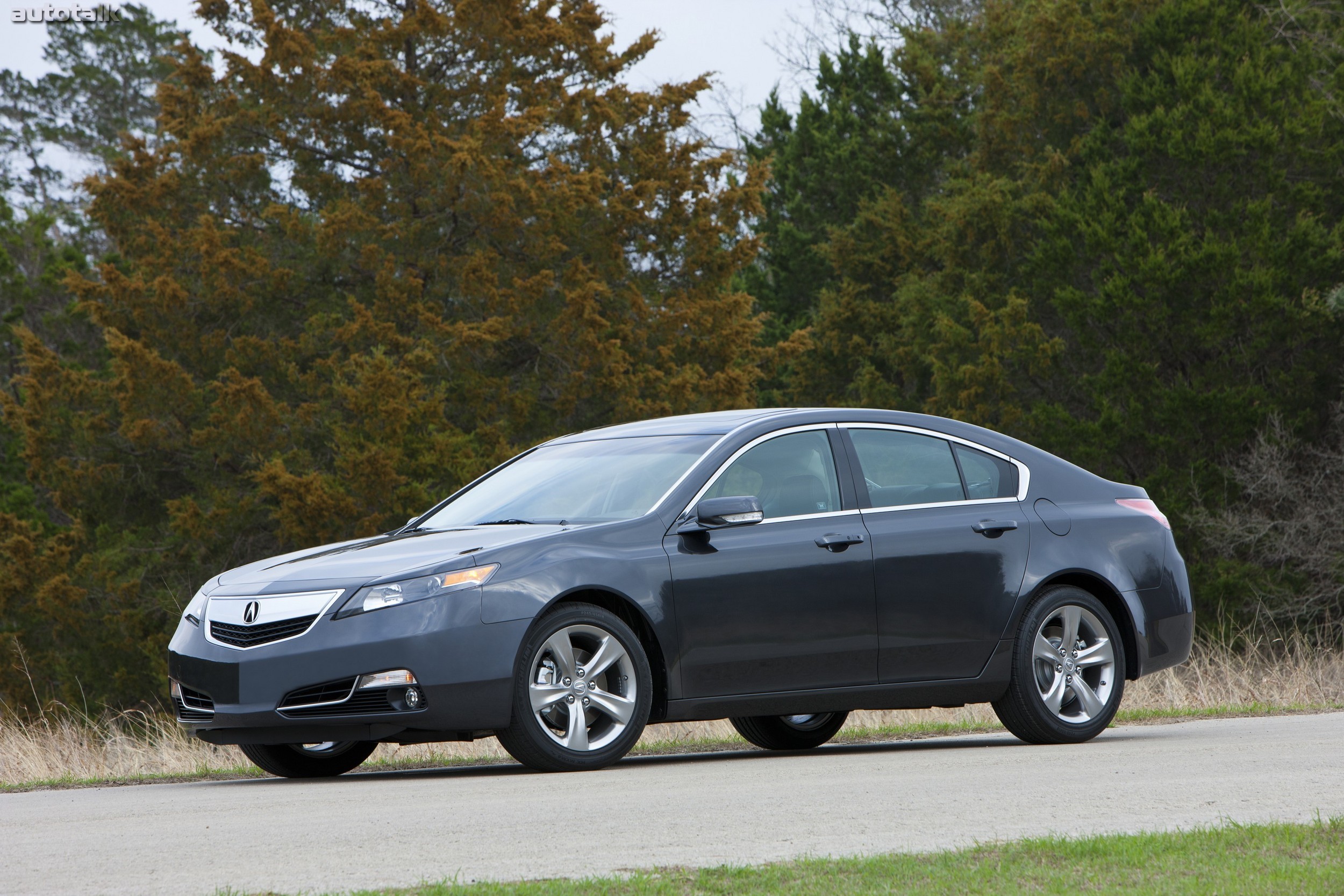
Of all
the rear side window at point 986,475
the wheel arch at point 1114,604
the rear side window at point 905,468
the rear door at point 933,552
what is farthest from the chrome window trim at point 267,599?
the wheel arch at point 1114,604

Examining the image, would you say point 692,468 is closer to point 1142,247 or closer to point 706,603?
point 706,603

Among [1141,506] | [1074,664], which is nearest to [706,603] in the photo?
[1074,664]

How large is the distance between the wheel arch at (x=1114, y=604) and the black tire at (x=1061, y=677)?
0.04 m

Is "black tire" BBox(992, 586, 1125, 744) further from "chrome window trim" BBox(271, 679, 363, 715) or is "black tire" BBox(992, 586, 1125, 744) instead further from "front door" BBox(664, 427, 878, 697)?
"chrome window trim" BBox(271, 679, 363, 715)

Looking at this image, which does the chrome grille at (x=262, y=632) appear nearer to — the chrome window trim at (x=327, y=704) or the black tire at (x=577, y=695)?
the chrome window trim at (x=327, y=704)

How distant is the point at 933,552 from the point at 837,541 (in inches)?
22.9

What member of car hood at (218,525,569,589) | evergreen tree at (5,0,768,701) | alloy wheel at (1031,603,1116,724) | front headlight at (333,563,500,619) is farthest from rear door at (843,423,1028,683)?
evergreen tree at (5,0,768,701)

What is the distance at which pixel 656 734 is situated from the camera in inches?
436

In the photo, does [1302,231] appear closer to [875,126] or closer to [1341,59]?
[1341,59]

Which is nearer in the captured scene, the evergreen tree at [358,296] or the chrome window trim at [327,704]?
the chrome window trim at [327,704]

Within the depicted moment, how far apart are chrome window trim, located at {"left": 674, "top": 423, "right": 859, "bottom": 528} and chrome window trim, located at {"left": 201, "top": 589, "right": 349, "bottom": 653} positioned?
1694 mm

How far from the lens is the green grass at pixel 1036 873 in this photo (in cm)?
465

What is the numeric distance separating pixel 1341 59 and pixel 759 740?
26.8 meters

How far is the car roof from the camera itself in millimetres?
8844
